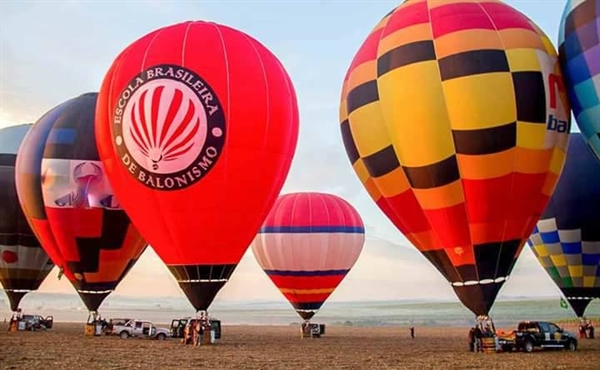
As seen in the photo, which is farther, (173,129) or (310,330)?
(310,330)

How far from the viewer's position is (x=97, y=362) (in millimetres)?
13891

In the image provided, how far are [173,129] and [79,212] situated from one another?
8.34 metres

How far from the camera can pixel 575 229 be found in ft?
75.5

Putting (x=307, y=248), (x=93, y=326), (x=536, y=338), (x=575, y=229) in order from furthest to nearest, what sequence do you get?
(x=307, y=248) → (x=93, y=326) → (x=575, y=229) → (x=536, y=338)

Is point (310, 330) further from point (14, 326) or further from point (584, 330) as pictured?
point (14, 326)

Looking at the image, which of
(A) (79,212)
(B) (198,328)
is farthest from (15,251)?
(B) (198,328)

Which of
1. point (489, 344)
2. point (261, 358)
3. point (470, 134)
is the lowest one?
point (261, 358)

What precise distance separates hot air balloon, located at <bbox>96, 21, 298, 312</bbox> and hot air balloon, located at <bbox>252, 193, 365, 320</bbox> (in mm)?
10181

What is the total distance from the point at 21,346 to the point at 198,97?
8867 mm

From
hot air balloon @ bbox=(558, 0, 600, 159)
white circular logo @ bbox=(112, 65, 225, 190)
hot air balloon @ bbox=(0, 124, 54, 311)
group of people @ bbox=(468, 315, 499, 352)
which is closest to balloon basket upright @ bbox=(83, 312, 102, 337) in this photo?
hot air balloon @ bbox=(0, 124, 54, 311)

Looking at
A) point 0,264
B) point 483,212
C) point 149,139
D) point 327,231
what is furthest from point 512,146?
point 0,264

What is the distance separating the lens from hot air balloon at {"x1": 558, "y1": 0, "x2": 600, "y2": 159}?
50.6 ft

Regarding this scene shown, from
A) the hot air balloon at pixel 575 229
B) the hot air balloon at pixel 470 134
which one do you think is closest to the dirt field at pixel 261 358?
the hot air balloon at pixel 470 134

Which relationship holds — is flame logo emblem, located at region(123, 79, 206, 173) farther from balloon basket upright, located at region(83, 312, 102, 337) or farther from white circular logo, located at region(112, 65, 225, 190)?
balloon basket upright, located at region(83, 312, 102, 337)
